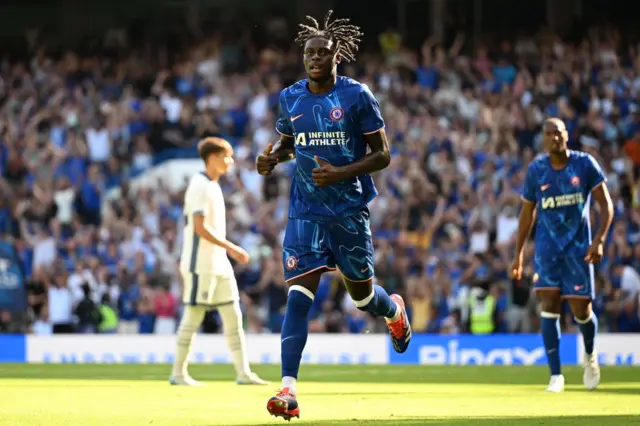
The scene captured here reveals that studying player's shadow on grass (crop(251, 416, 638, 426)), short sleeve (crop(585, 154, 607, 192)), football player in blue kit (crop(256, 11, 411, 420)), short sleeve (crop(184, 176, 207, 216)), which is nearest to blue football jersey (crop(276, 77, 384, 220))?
football player in blue kit (crop(256, 11, 411, 420))

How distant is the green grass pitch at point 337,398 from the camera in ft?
28.6

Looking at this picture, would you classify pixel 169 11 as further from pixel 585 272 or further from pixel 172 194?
pixel 585 272

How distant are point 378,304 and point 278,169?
15.3 metres

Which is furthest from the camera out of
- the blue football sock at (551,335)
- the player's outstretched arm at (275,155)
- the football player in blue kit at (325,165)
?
the blue football sock at (551,335)

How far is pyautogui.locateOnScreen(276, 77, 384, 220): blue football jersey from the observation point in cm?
879

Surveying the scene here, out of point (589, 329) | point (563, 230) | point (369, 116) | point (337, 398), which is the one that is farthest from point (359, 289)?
point (589, 329)

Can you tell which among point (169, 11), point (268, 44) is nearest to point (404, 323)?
point (268, 44)

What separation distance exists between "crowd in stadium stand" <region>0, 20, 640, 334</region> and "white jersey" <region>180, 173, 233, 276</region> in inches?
349

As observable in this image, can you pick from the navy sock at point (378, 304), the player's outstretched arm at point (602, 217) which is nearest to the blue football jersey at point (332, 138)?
the navy sock at point (378, 304)

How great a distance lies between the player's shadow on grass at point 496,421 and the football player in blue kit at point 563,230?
11.6 feet

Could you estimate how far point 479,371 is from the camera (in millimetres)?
15953

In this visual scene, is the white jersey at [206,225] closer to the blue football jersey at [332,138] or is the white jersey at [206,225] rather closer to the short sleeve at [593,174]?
the short sleeve at [593,174]

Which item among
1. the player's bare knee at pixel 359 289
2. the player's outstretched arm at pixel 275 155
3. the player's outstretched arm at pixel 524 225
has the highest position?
the player's outstretched arm at pixel 275 155

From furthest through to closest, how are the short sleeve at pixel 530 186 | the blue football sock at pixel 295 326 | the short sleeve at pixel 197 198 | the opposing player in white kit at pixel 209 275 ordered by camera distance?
1. the opposing player in white kit at pixel 209 275
2. the short sleeve at pixel 197 198
3. the short sleeve at pixel 530 186
4. the blue football sock at pixel 295 326
